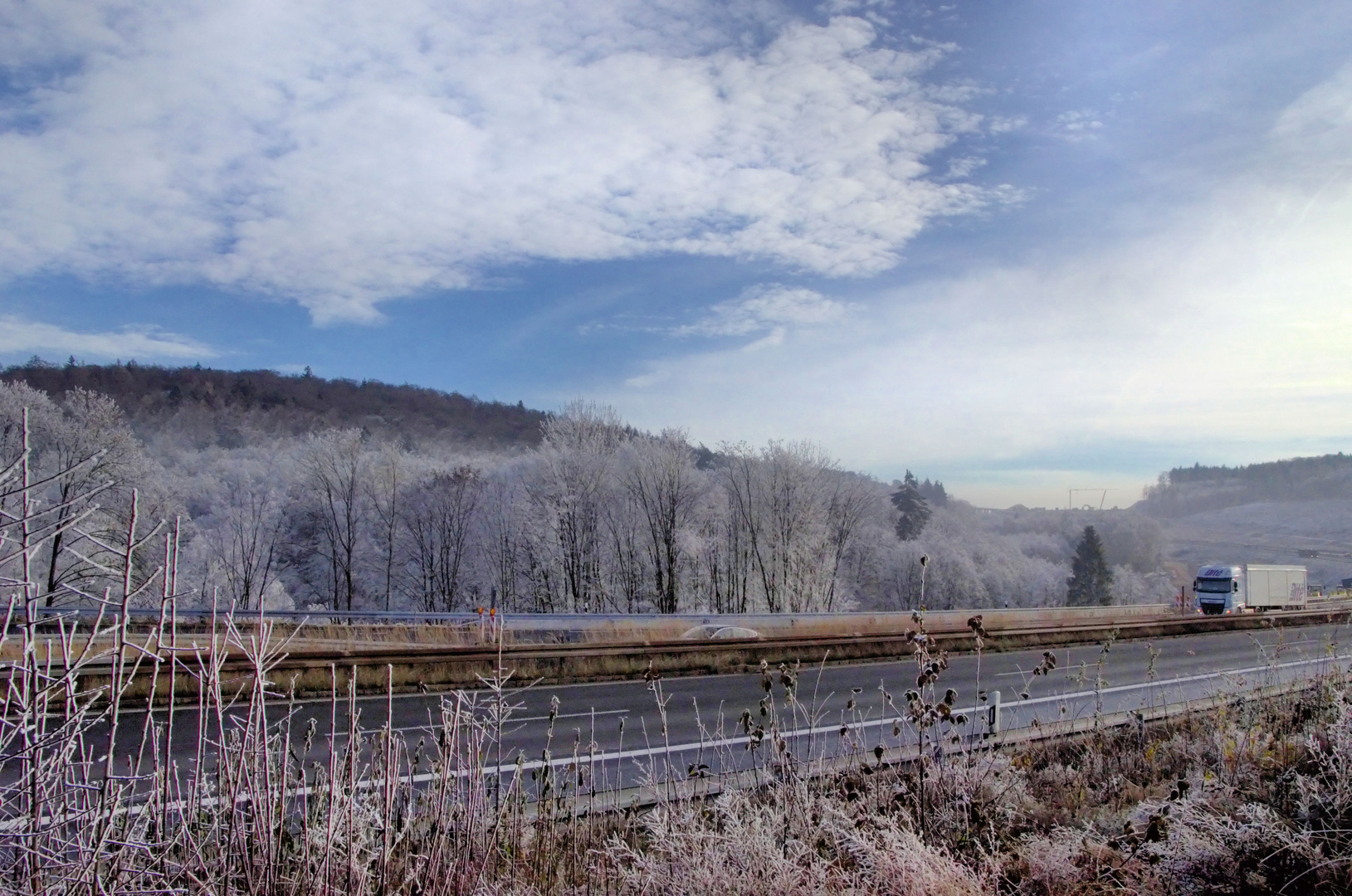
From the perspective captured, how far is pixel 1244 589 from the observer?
1506 inches

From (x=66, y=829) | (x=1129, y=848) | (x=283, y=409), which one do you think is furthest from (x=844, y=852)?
(x=283, y=409)

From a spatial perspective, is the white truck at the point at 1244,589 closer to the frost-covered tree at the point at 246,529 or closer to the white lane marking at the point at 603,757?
the white lane marking at the point at 603,757

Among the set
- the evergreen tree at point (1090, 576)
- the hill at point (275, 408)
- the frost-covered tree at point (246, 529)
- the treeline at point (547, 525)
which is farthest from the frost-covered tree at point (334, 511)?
the evergreen tree at point (1090, 576)

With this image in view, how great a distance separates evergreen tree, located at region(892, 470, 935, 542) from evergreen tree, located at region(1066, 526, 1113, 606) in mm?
14194

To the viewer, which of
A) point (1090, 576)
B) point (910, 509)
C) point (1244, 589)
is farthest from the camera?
point (910, 509)

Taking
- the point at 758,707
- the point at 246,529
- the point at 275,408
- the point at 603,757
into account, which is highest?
the point at 275,408

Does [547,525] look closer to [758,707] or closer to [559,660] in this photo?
[559,660]

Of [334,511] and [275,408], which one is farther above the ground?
[275,408]

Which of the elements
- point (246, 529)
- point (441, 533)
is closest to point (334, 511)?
point (246, 529)

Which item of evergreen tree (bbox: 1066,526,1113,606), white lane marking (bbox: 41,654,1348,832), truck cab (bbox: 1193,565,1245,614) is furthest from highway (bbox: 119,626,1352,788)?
evergreen tree (bbox: 1066,526,1113,606)

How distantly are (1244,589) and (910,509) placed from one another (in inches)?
1792

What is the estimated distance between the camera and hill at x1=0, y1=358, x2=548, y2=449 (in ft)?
250

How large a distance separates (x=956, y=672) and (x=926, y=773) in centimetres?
1157

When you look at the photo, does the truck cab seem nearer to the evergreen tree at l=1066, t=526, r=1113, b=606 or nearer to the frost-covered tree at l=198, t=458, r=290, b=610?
the evergreen tree at l=1066, t=526, r=1113, b=606
